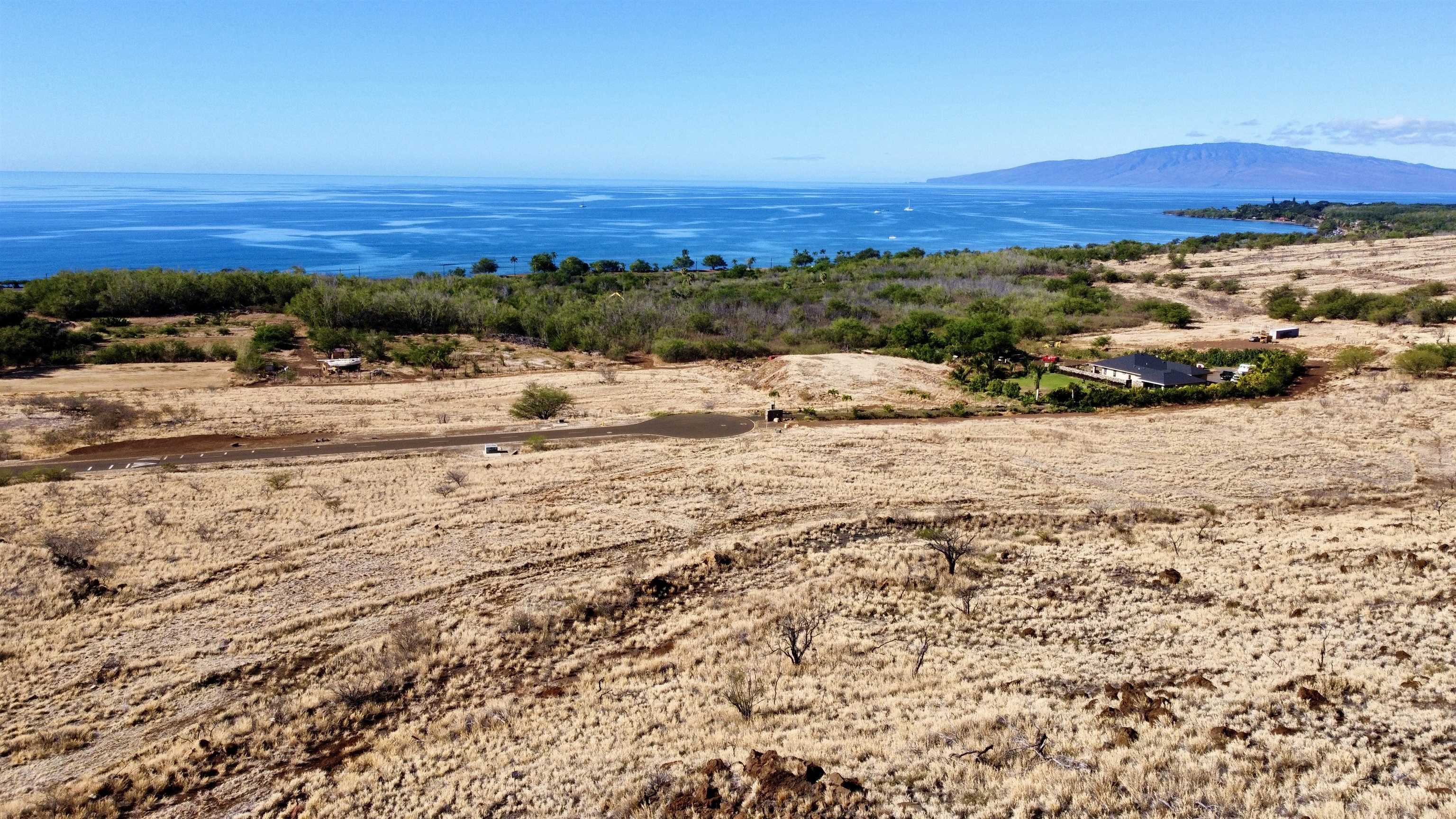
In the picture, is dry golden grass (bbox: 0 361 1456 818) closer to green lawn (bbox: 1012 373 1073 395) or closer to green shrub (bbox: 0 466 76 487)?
green shrub (bbox: 0 466 76 487)

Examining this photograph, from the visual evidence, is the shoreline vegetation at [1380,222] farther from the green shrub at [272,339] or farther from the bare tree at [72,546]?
the bare tree at [72,546]

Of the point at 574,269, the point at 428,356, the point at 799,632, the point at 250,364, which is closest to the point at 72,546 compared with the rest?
the point at 799,632

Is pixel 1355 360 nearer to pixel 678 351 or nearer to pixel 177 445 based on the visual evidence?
pixel 678 351

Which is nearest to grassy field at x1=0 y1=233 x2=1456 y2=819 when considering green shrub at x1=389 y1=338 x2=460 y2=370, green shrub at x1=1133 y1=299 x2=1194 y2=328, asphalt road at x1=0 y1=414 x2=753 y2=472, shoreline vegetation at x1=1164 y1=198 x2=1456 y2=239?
asphalt road at x1=0 y1=414 x2=753 y2=472

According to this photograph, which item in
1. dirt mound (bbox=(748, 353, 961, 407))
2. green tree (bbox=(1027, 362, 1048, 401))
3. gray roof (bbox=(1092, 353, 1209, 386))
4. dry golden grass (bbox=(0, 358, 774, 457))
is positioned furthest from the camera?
green tree (bbox=(1027, 362, 1048, 401))

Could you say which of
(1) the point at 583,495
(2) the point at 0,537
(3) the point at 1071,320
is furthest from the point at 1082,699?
(3) the point at 1071,320
